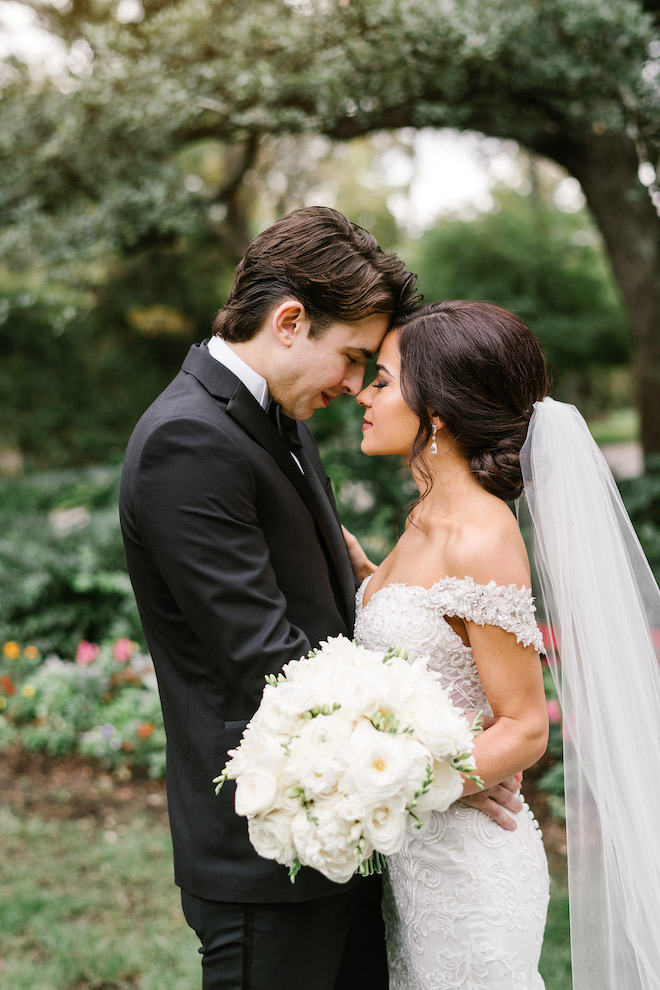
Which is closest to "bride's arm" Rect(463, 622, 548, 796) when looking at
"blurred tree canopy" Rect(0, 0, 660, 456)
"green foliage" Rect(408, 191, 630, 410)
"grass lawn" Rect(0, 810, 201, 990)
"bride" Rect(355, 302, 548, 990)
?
"bride" Rect(355, 302, 548, 990)

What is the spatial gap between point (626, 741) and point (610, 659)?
0.70 feet

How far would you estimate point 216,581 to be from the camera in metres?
1.99

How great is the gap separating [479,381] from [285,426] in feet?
1.93

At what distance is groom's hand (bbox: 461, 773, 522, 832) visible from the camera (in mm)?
2271

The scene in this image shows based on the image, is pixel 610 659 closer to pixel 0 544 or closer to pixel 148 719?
pixel 148 719

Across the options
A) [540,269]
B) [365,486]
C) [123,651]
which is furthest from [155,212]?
[540,269]

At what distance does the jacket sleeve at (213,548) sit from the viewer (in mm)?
1992

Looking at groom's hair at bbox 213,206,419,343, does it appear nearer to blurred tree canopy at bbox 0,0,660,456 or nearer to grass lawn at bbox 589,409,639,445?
blurred tree canopy at bbox 0,0,660,456

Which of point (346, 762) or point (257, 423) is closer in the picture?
point (346, 762)

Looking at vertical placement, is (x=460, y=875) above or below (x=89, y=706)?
above

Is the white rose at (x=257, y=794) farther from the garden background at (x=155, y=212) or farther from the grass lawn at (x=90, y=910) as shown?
the grass lawn at (x=90, y=910)

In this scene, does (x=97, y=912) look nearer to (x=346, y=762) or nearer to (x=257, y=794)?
(x=257, y=794)

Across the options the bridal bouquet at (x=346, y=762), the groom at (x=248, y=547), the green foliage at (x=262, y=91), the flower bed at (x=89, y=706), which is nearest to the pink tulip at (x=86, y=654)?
the flower bed at (x=89, y=706)

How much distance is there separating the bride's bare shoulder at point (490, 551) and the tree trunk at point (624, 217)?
4.96 metres
